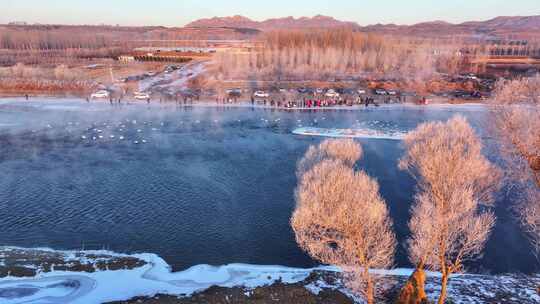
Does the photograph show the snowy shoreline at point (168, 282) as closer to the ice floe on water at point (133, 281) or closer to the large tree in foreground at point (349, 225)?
the ice floe on water at point (133, 281)

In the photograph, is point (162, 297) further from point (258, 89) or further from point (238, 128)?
point (258, 89)

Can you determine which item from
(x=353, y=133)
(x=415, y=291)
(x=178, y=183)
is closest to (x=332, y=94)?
(x=353, y=133)

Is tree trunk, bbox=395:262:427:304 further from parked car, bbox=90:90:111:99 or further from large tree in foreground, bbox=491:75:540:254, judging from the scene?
parked car, bbox=90:90:111:99

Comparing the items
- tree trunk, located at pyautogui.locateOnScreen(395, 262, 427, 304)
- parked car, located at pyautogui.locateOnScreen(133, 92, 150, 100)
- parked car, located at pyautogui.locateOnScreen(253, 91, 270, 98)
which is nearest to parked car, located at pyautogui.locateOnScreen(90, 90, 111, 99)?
parked car, located at pyautogui.locateOnScreen(133, 92, 150, 100)

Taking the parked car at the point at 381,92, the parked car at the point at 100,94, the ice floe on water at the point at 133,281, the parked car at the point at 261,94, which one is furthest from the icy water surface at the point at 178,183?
the parked car at the point at 381,92

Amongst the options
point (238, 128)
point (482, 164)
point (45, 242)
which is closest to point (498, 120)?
point (482, 164)

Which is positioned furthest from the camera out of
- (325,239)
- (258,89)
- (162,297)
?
(258,89)

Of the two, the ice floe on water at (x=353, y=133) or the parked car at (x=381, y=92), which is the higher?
the parked car at (x=381, y=92)
